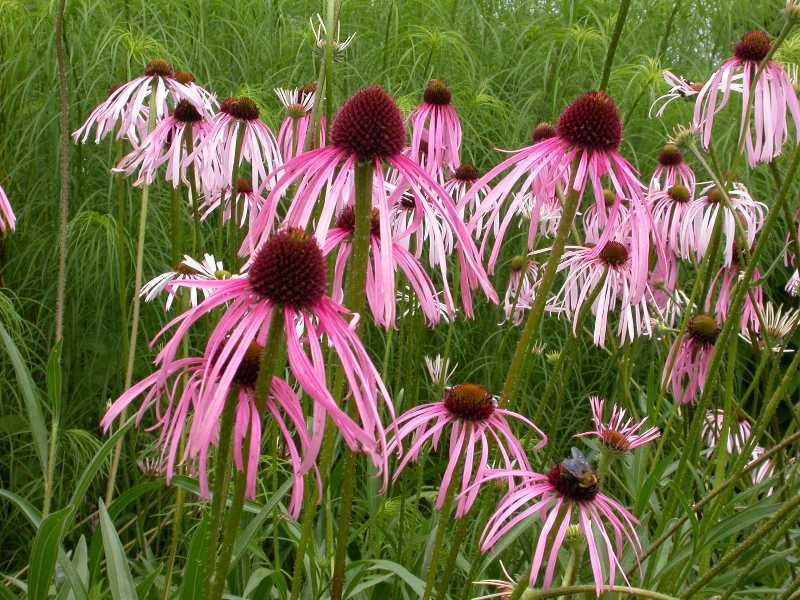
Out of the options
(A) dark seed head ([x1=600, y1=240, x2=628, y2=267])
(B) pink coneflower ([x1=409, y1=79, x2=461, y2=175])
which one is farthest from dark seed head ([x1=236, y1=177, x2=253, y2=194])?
(A) dark seed head ([x1=600, y1=240, x2=628, y2=267])

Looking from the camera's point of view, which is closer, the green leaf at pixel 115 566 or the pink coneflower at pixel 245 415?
the pink coneflower at pixel 245 415

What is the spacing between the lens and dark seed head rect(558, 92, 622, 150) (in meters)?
1.13

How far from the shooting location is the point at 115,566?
46.3 inches

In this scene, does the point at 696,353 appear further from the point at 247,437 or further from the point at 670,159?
the point at 247,437

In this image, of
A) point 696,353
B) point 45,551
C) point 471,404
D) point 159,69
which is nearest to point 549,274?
point 471,404

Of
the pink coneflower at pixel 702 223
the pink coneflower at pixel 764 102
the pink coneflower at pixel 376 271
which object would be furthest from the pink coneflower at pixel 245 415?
the pink coneflower at pixel 702 223

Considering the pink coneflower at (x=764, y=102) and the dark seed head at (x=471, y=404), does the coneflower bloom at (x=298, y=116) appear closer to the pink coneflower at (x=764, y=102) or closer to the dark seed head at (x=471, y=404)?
the dark seed head at (x=471, y=404)

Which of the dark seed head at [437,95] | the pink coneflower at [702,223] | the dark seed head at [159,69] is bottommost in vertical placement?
the pink coneflower at [702,223]

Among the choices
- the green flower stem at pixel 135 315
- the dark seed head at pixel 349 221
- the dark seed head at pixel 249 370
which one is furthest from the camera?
the green flower stem at pixel 135 315

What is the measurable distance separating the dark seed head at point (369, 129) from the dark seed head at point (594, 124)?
251 millimetres

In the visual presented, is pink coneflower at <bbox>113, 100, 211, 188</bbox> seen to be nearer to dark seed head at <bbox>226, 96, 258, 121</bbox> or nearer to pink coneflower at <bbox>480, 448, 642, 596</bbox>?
dark seed head at <bbox>226, 96, 258, 121</bbox>

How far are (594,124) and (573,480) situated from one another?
44 cm

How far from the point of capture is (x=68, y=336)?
2.69m

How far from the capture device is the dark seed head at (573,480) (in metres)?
1.12
